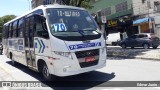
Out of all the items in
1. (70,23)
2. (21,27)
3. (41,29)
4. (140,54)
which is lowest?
(140,54)

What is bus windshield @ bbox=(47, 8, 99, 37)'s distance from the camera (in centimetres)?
877

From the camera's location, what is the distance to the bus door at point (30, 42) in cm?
1059

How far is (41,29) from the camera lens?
370 inches

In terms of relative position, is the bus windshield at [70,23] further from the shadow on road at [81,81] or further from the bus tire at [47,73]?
the shadow on road at [81,81]

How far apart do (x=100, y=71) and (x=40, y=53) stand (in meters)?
2.92

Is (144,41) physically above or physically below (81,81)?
above

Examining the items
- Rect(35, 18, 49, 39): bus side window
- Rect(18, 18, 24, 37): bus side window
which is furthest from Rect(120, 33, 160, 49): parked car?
Rect(35, 18, 49, 39): bus side window

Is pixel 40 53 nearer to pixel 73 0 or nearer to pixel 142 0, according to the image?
pixel 73 0

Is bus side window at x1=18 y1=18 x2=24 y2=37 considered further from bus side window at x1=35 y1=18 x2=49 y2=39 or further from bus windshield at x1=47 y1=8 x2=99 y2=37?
bus windshield at x1=47 y1=8 x2=99 y2=37

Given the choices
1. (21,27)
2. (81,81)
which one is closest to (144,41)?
(21,27)

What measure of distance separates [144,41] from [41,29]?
58.5ft

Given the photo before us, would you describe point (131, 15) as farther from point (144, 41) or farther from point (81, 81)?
point (81, 81)

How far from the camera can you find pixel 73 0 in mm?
26172

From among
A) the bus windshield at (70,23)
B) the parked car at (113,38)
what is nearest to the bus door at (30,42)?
the bus windshield at (70,23)
